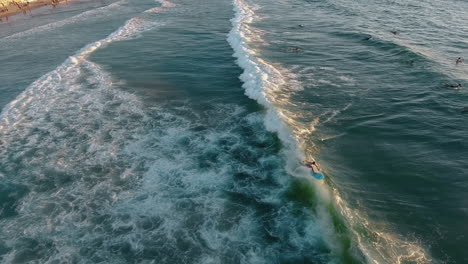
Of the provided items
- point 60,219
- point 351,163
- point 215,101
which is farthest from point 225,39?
point 60,219

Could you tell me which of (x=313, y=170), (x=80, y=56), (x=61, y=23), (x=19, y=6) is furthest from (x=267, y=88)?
(x=19, y=6)

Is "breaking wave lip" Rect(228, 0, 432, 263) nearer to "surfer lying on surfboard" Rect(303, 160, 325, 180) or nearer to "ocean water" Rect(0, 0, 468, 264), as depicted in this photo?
"ocean water" Rect(0, 0, 468, 264)

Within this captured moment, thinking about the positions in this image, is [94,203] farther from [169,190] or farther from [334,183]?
[334,183]

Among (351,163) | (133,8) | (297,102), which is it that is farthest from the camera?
(133,8)

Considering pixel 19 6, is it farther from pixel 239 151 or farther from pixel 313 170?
pixel 313 170

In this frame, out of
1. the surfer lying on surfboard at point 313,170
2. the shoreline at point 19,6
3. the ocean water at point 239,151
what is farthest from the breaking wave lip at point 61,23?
the surfer lying on surfboard at point 313,170

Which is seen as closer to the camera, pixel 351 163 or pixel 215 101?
pixel 351 163

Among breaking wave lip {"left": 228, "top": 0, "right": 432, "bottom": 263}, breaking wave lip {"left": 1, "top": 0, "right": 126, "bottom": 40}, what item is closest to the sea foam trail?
breaking wave lip {"left": 228, "top": 0, "right": 432, "bottom": 263}

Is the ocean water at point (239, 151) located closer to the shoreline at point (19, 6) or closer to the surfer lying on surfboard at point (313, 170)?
the surfer lying on surfboard at point (313, 170)
